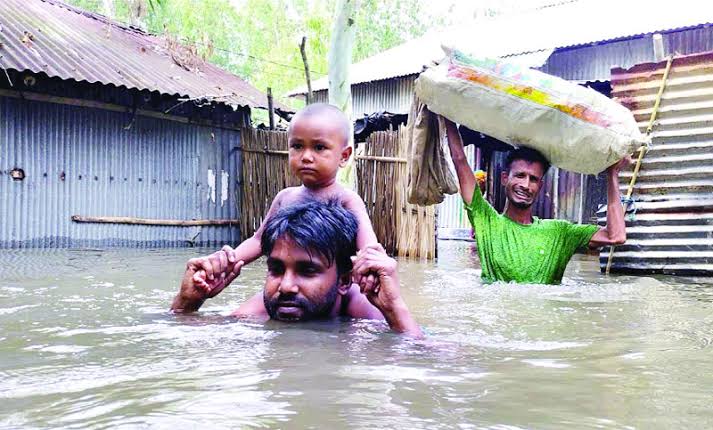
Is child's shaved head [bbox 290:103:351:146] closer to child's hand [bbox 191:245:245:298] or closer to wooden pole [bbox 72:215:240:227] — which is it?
child's hand [bbox 191:245:245:298]

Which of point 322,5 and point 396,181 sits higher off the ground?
point 322,5

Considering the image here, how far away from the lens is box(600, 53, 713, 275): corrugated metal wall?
6.36 m

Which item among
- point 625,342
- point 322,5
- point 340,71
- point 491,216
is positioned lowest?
point 625,342

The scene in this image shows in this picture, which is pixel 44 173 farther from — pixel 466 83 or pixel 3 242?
pixel 466 83

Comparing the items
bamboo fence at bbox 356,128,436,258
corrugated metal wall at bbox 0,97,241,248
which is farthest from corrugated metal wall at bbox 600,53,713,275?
corrugated metal wall at bbox 0,97,241,248

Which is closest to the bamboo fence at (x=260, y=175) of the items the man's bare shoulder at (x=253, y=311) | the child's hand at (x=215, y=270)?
the man's bare shoulder at (x=253, y=311)

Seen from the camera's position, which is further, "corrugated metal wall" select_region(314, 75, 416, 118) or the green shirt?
"corrugated metal wall" select_region(314, 75, 416, 118)

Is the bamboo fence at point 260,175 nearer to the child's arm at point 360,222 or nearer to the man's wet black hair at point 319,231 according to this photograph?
the child's arm at point 360,222

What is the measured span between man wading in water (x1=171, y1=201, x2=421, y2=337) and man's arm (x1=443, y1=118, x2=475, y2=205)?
185 cm

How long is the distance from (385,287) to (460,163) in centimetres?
217

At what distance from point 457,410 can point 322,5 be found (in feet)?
107

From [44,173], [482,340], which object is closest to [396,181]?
[44,173]

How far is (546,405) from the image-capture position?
67.9 inches

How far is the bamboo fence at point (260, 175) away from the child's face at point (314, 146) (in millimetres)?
8517
